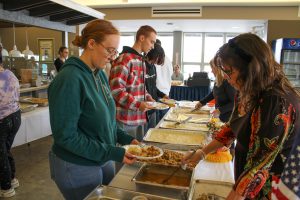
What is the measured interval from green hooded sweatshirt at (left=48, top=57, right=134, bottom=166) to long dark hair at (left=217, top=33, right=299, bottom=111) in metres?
0.45

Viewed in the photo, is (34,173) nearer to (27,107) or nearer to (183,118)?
(27,107)

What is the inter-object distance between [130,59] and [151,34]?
23cm

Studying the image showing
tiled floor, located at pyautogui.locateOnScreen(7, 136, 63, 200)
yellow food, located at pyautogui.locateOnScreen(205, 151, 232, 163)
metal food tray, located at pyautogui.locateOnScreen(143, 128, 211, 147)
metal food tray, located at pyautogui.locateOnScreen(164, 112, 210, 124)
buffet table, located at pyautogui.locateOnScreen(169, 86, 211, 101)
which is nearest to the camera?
yellow food, located at pyautogui.locateOnScreen(205, 151, 232, 163)

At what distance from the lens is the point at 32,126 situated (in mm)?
2602

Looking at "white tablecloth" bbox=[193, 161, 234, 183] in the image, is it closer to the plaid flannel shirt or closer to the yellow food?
the yellow food

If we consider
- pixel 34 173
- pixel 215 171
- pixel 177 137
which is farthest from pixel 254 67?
pixel 34 173

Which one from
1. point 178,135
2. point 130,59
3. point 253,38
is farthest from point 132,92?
point 253,38

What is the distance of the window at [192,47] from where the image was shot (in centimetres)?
775

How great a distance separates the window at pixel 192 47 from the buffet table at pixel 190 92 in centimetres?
336

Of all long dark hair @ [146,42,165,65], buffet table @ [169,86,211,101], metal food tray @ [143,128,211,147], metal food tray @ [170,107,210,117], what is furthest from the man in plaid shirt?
buffet table @ [169,86,211,101]

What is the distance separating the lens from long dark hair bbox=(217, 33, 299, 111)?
0.68 meters

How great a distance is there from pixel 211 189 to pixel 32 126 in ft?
6.95

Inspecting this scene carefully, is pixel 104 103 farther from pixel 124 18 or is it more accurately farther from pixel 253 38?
pixel 124 18

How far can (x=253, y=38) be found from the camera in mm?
704
